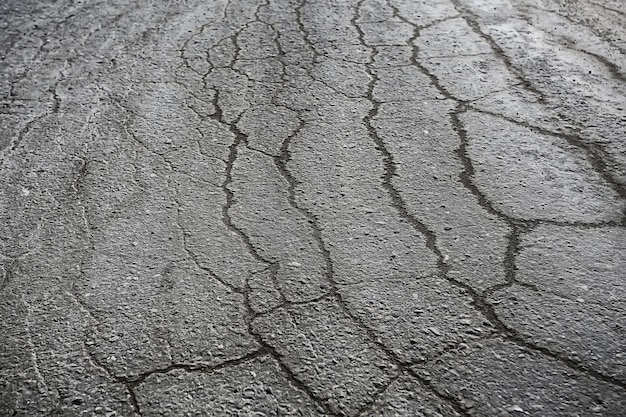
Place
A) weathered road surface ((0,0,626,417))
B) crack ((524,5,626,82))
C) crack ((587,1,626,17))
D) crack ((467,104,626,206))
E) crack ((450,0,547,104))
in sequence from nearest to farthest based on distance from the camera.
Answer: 1. weathered road surface ((0,0,626,417))
2. crack ((467,104,626,206))
3. crack ((450,0,547,104))
4. crack ((524,5,626,82))
5. crack ((587,1,626,17))

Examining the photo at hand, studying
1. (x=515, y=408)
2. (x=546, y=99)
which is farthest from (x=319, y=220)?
(x=546, y=99)

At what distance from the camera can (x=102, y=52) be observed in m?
3.71

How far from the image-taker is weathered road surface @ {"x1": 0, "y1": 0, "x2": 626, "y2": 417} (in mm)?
1730

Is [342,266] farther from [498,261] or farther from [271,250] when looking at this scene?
[498,261]

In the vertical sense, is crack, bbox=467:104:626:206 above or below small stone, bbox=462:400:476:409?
below

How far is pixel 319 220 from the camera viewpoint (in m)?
2.33

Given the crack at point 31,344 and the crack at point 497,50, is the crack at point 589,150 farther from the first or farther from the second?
the crack at point 31,344

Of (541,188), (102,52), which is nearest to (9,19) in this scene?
(102,52)

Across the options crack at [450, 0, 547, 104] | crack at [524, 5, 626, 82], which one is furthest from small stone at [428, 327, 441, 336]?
crack at [524, 5, 626, 82]

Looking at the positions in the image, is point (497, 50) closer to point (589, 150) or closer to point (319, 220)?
point (589, 150)

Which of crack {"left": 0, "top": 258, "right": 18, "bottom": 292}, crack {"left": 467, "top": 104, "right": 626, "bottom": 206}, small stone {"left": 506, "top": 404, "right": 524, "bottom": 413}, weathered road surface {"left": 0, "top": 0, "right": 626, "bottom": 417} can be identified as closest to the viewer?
small stone {"left": 506, "top": 404, "right": 524, "bottom": 413}

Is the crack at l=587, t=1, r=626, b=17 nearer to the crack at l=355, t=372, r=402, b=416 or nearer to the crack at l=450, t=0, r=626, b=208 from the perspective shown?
the crack at l=450, t=0, r=626, b=208

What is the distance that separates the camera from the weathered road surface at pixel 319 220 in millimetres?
1730

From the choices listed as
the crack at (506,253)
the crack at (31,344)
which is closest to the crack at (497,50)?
the crack at (506,253)
